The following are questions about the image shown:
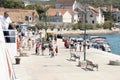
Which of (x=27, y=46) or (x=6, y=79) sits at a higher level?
(x=6, y=79)

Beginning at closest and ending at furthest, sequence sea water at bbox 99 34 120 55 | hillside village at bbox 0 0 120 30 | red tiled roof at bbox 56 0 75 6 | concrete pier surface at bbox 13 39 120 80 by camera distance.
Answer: concrete pier surface at bbox 13 39 120 80
sea water at bbox 99 34 120 55
hillside village at bbox 0 0 120 30
red tiled roof at bbox 56 0 75 6

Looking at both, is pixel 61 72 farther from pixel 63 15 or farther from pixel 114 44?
pixel 63 15

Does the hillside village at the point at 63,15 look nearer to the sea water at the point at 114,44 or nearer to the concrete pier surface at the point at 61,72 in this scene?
the sea water at the point at 114,44

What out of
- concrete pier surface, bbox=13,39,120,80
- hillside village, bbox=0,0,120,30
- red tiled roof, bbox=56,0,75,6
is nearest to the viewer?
concrete pier surface, bbox=13,39,120,80

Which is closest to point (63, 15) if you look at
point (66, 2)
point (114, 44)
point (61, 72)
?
point (66, 2)

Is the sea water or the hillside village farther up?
the hillside village

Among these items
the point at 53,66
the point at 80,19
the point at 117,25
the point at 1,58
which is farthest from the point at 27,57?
the point at 117,25

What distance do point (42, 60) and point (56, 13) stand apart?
97.5 metres

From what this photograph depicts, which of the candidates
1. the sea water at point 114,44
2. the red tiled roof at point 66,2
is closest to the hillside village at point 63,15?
the red tiled roof at point 66,2

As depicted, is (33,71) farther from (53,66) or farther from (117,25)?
(117,25)

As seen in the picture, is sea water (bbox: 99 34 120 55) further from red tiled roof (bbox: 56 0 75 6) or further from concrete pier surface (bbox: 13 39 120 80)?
red tiled roof (bbox: 56 0 75 6)

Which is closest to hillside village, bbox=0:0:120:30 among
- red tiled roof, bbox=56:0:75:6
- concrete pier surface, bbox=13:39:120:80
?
red tiled roof, bbox=56:0:75:6

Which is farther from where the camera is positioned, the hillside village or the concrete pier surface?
the hillside village

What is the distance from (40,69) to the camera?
976 inches
